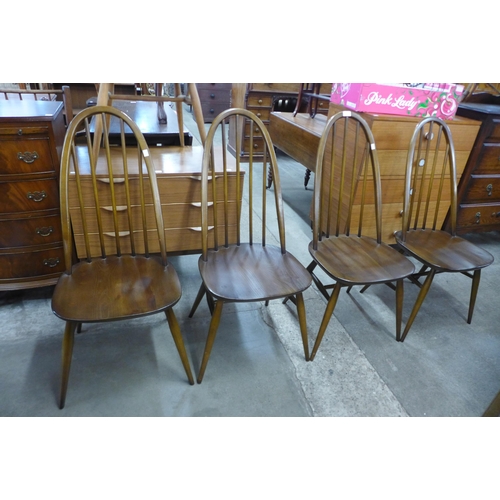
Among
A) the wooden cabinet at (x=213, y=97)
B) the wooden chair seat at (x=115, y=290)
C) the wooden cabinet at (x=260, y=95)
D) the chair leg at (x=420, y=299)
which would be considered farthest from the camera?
the wooden cabinet at (x=213, y=97)

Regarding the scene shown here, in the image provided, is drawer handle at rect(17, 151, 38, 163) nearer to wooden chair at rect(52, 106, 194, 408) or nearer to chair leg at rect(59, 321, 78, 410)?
wooden chair at rect(52, 106, 194, 408)

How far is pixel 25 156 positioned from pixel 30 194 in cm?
17

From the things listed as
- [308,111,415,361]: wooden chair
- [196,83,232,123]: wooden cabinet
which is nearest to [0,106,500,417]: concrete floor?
[308,111,415,361]: wooden chair

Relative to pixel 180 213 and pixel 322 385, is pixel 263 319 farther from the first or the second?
pixel 180 213

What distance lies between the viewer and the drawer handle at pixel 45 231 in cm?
158

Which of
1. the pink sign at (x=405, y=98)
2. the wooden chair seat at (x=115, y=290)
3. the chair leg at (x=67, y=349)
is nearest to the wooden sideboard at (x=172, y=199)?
the wooden chair seat at (x=115, y=290)

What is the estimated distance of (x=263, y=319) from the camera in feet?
5.87

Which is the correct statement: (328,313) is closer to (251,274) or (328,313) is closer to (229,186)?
(251,274)

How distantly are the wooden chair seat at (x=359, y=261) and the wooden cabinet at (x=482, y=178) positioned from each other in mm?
1087

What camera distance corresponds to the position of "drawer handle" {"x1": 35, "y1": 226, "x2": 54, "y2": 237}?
5.19ft

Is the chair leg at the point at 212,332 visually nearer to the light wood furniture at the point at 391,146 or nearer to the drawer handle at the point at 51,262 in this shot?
the drawer handle at the point at 51,262

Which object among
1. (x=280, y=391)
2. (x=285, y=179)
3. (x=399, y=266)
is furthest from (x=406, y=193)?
(x=285, y=179)

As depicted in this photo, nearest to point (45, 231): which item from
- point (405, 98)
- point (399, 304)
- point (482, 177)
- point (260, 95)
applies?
point (399, 304)
